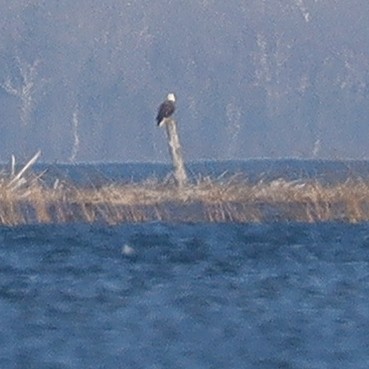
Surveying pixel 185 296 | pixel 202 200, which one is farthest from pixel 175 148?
pixel 185 296

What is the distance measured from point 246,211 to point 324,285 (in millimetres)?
8304

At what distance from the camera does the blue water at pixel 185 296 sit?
65.3 ft

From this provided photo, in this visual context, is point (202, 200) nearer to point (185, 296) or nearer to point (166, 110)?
point (166, 110)

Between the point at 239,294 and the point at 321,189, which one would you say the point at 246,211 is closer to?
the point at 321,189

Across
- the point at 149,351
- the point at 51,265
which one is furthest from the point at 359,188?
the point at 149,351

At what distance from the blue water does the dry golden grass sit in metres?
0.50

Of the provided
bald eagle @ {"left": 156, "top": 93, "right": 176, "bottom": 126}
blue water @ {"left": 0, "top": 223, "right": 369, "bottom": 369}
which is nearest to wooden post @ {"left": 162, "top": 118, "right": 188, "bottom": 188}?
bald eagle @ {"left": 156, "top": 93, "right": 176, "bottom": 126}

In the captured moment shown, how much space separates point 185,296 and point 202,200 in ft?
31.4

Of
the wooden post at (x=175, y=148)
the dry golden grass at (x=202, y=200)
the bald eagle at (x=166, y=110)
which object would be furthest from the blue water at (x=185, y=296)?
the bald eagle at (x=166, y=110)

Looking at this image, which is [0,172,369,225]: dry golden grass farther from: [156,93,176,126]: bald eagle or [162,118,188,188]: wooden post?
[156,93,176,126]: bald eagle

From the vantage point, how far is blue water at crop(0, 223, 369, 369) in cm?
1991

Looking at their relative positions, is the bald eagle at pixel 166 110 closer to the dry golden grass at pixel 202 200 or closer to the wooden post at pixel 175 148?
the wooden post at pixel 175 148

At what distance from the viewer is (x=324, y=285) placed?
2686 centimetres

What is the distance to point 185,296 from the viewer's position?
25.7 meters
